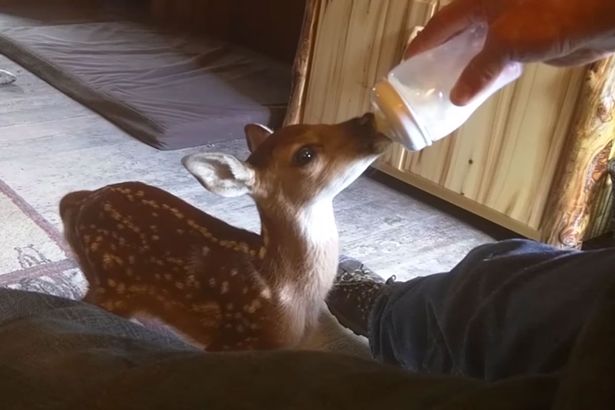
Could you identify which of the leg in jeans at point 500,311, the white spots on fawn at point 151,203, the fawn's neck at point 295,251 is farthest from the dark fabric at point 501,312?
the white spots on fawn at point 151,203

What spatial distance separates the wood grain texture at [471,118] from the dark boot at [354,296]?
445 millimetres

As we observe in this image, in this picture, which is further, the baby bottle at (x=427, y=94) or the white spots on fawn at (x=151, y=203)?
the white spots on fawn at (x=151, y=203)

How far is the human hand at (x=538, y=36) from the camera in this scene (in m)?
0.79

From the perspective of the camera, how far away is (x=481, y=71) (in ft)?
2.84

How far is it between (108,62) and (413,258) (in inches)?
49.3

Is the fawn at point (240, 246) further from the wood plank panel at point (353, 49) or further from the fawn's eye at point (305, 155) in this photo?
the wood plank panel at point (353, 49)

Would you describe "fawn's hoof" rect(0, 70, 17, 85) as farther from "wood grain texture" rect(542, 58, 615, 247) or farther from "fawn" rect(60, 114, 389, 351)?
"wood grain texture" rect(542, 58, 615, 247)

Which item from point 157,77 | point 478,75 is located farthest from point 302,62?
point 478,75

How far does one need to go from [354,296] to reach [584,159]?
59 centimetres

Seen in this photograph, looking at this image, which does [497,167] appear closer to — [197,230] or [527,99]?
[527,99]

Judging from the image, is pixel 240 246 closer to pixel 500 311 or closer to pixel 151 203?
pixel 151 203

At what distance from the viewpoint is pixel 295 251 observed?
3.73 ft

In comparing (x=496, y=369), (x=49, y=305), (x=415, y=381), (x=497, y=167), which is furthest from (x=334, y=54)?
(x=415, y=381)

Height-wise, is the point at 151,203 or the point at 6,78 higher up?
the point at 151,203
